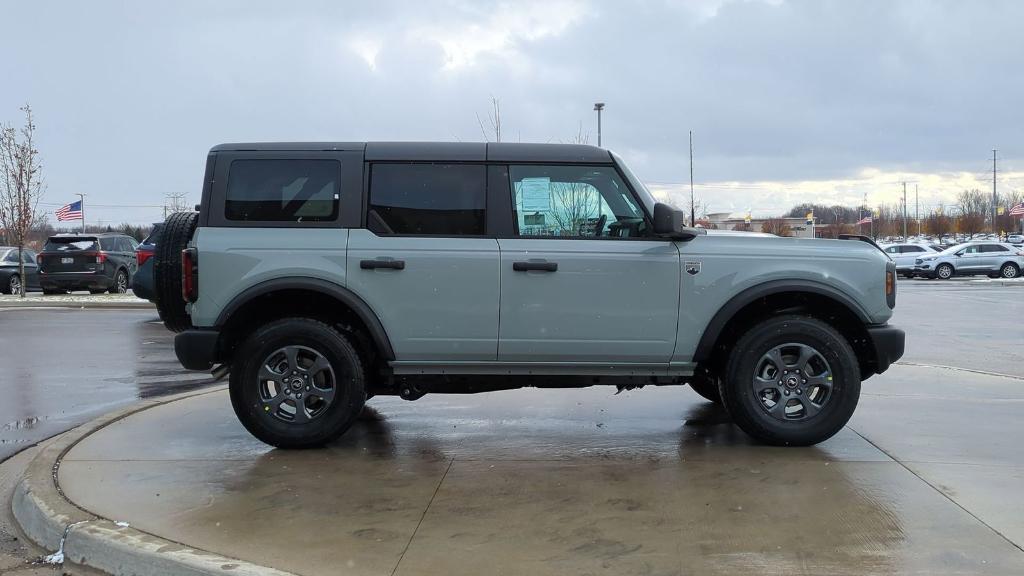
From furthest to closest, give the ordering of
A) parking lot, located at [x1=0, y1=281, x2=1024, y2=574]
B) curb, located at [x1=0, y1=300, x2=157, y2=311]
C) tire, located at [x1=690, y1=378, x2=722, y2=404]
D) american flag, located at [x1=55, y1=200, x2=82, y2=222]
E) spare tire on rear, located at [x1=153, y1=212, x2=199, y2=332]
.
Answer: american flag, located at [x1=55, y1=200, x2=82, y2=222], curb, located at [x1=0, y1=300, x2=157, y2=311], tire, located at [x1=690, y1=378, x2=722, y2=404], spare tire on rear, located at [x1=153, y1=212, x2=199, y2=332], parking lot, located at [x1=0, y1=281, x2=1024, y2=574]

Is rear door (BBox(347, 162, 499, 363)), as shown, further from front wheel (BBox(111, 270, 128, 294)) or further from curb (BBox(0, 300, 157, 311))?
front wheel (BBox(111, 270, 128, 294))

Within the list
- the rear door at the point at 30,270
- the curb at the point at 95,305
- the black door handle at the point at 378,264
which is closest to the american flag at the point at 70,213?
the rear door at the point at 30,270

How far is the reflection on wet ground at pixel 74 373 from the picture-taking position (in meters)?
6.98

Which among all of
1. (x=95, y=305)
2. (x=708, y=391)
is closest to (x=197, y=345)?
(x=708, y=391)

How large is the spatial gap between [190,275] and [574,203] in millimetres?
2573

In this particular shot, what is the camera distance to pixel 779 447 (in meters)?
5.51

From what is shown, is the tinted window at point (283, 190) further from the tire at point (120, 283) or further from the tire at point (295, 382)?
the tire at point (120, 283)

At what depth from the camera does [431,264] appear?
531 centimetres

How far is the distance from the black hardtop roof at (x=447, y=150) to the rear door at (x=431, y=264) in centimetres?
8

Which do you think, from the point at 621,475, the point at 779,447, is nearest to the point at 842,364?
the point at 779,447

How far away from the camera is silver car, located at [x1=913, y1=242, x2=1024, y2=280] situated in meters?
33.1

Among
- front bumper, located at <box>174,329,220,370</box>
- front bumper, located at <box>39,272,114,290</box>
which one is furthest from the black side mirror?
front bumper, located at <box>39,272,114,290</box>

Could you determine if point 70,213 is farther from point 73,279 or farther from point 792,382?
point 792,382

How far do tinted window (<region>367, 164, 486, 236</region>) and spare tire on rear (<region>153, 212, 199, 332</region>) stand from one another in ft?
4.55
